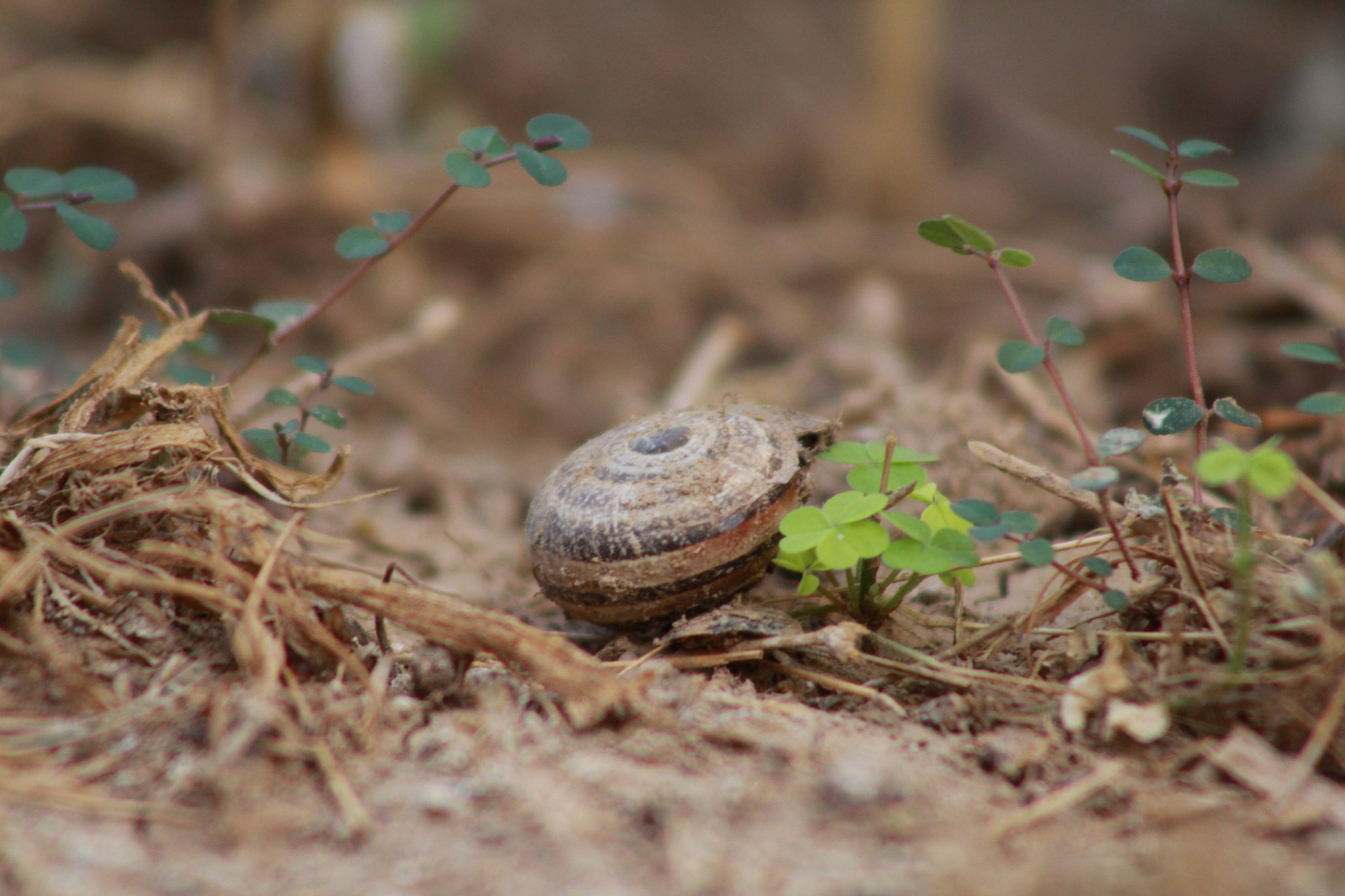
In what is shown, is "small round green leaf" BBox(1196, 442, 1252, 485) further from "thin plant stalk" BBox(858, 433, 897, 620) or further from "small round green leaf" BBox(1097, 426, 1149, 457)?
"thin plant stalk" BBox(858, 433, 897, 620)

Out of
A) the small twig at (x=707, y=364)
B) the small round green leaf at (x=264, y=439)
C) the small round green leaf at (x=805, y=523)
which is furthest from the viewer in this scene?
the small twig at (x=707, y=364)

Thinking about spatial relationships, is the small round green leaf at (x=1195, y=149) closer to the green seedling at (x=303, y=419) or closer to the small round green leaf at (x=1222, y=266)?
the small round green leaf at (x=1222, y=266)

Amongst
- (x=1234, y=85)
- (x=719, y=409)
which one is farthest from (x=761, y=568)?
(x=1234, y=85)

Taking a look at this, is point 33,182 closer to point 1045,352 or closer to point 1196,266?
point 1045,352

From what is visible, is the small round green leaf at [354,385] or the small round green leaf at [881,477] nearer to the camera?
the small round green leaf at [881,477]

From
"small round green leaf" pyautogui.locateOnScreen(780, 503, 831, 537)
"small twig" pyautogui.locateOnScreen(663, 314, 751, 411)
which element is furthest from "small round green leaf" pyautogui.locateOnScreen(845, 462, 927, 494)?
"small twig" pyautogui.locateOnScreen(663, 314, 751, 411)

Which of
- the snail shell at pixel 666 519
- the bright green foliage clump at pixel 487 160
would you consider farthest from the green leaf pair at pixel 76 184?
the snail shell at pixel 666 519
